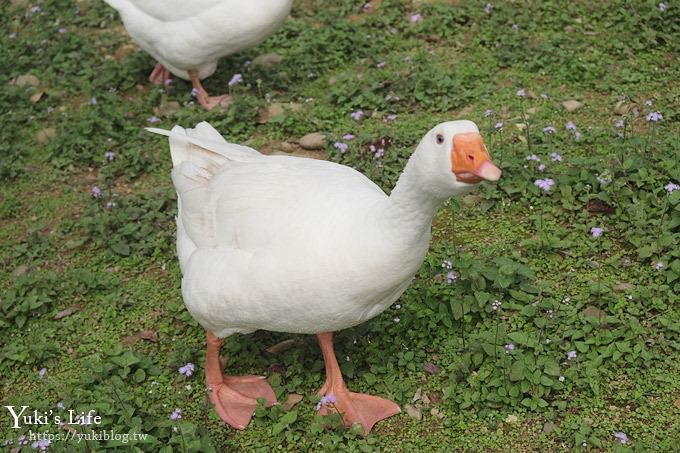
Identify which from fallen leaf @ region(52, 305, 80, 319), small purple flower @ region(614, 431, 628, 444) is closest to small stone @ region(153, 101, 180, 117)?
fallen leaf @ region(52, 305, 80, 319)

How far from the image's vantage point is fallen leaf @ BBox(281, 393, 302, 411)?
3.88 m

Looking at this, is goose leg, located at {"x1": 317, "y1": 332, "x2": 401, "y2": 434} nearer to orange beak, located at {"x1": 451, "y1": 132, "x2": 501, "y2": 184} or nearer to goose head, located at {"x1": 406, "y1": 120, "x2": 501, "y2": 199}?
goose head, located at {"x1": 406, "y1": 120, "x2": 501, "y2": 199}

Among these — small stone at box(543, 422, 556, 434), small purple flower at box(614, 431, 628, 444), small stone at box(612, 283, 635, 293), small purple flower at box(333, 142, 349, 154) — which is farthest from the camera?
small purple flower at box(333, 142, 349, 154)

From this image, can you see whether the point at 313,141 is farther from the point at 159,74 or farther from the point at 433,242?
the point at 159,74

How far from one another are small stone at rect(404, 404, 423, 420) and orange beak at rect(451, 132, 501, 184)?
4.30 ft

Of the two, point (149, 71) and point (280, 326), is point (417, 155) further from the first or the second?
point (149, 71)

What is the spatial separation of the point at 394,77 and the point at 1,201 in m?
2.85

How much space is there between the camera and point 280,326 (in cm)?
354

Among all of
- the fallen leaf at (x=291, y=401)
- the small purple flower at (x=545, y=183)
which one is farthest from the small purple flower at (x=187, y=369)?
the small purple flower at (x=545, y=183)

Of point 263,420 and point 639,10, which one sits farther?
point 639,10

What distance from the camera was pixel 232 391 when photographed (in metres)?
3.94

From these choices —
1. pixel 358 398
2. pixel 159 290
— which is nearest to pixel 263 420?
pixel 358 398

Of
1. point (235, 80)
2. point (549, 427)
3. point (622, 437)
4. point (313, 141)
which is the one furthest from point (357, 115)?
point (622, 437)

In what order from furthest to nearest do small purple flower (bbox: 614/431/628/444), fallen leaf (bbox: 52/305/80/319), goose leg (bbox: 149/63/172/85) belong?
goose leg (bbox: 149/63/172/85)
fallen leaf (bbox: 52/305/80/319)
small purple flower (bbox: 614/431/628/444)
